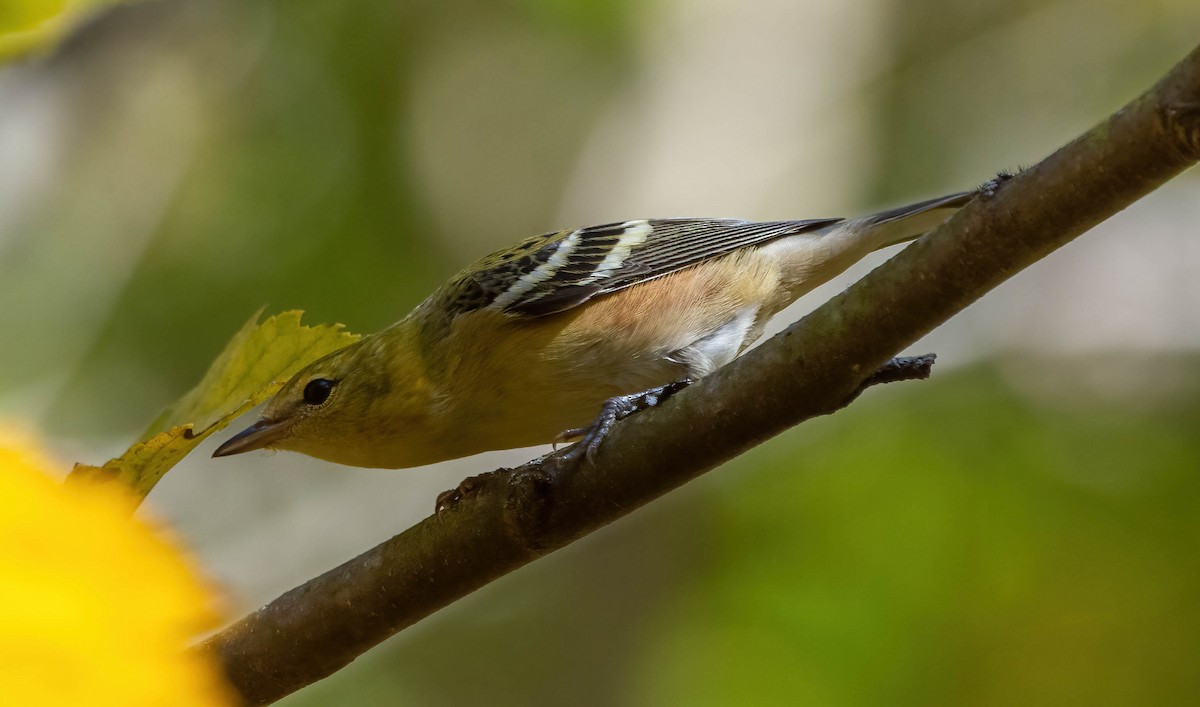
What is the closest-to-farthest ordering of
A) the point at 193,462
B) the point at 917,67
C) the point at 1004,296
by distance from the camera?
the point at 193,462 → the point at 1004,296 → the point at 917,67

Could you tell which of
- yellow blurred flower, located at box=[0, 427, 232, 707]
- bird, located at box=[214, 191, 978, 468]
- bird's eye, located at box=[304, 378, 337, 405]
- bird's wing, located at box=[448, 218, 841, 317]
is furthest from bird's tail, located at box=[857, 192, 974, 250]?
yellow blurred flower, located at box=[0, 427, 232, 707]

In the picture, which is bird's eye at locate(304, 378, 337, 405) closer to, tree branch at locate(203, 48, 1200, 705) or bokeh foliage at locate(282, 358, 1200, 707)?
tree branch at locate(203, 48, 1200, 705)

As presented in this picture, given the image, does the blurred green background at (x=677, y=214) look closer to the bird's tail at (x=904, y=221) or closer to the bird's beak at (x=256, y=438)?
the bird's beak at (x=256, y=438)

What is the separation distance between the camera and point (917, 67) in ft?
26.4

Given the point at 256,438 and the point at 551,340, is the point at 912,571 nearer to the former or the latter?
the point at 551,340

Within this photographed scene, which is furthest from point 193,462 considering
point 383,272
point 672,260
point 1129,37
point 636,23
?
point 1129,37

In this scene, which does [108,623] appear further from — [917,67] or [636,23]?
[917,67]

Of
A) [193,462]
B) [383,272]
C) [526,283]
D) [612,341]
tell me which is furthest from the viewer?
[383,272]

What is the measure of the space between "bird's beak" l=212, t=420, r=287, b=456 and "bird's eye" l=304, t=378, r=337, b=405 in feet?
0.47

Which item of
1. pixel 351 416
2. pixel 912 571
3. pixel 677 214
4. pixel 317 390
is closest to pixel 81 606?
pixel 351 416

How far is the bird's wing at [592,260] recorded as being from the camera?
4.02 m

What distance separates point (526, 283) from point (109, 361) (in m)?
3.53

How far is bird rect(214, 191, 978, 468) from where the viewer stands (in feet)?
12.3

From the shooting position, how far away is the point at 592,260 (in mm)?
4273
